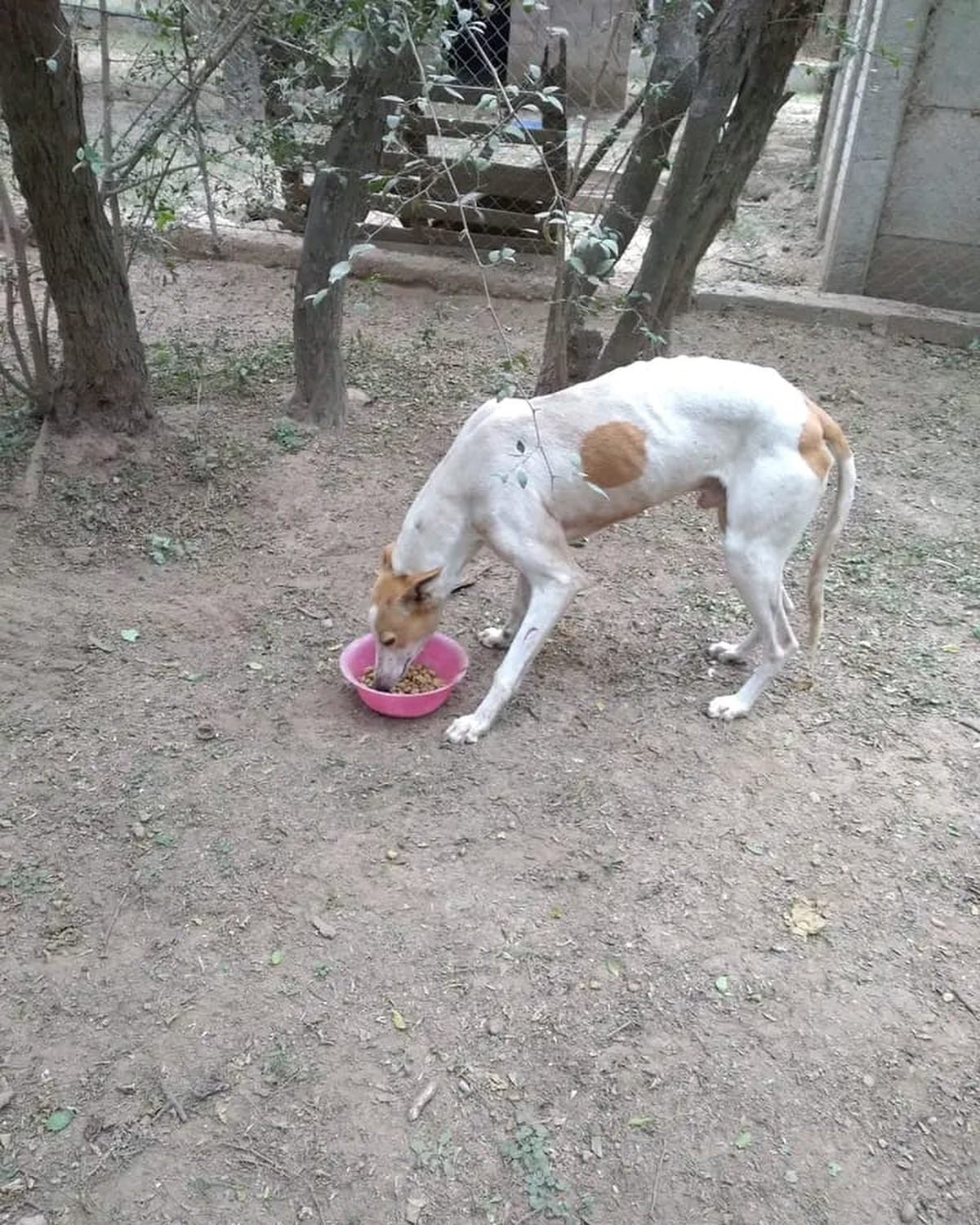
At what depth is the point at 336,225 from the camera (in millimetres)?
5277

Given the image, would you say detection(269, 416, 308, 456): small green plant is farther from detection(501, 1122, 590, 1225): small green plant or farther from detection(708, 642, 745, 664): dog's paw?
detection(501, 1122, 590, 1225): small green plant

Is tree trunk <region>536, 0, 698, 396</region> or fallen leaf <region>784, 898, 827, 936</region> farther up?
tree trunk <region>536, 0, 698, 396</region>

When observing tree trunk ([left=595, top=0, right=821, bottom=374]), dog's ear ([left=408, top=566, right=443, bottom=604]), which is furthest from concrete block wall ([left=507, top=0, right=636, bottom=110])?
dog's ear ([left=408, top=566, right=443, bottom=604])

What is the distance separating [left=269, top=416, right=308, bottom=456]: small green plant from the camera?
217 inches

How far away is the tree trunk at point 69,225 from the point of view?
4.29 meters

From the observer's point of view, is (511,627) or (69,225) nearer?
(511,627)

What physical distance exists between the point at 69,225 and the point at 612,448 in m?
2.84

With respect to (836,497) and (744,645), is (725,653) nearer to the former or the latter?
(744,645)

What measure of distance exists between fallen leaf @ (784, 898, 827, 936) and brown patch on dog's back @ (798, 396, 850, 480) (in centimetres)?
149

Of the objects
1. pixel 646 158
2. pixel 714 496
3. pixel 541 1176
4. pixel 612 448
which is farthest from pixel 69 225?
pixel 541 1176

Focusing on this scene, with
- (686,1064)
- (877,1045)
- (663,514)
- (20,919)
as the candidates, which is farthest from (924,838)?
(20,919)

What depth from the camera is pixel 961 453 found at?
6.11 metres

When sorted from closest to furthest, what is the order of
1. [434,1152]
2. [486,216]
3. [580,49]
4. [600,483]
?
[434,1152] → [600,483] → [486,216] → [580,49]

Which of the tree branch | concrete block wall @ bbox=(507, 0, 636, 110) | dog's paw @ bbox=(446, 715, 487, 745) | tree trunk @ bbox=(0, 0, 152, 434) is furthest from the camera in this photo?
concrete block wall @ bbox=(507, 0, 636, 110)
